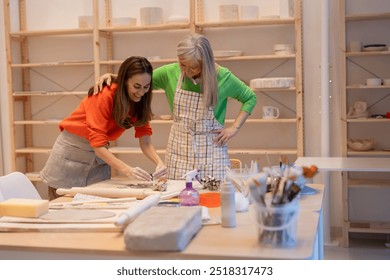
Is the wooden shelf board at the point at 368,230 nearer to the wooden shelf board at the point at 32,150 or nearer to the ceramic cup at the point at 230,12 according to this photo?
the ceramic cup at the point at 230,12

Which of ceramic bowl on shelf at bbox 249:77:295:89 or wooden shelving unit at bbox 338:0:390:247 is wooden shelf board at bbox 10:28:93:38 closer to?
ceramic bowl on shelf at bbox 249:77:295:89

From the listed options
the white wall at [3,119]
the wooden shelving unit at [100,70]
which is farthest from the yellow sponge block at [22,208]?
the white wall at [3,119]

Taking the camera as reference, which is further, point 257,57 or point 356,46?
point 257,57

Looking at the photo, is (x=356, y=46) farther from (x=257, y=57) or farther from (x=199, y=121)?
(x=199, y=121)

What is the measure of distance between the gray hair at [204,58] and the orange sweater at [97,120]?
16.5 inches

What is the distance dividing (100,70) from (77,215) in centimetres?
311

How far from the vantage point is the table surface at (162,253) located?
1.57 meters

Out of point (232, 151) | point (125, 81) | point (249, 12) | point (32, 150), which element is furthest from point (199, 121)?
point (32, 150)

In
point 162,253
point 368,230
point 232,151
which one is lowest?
point 368,230

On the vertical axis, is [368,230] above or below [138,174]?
below

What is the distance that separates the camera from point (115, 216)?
199 centimetres

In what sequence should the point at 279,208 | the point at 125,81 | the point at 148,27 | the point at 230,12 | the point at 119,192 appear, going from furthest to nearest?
the point at 148,27, the point at 230,12, the point at 125,81, the point at 119,192, the point at 279,208

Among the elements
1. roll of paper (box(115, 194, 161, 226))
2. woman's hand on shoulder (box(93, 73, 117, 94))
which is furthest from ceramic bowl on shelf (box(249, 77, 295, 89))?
roll of paper (box(115, 194, 161, 226))

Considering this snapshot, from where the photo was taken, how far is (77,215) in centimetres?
198
